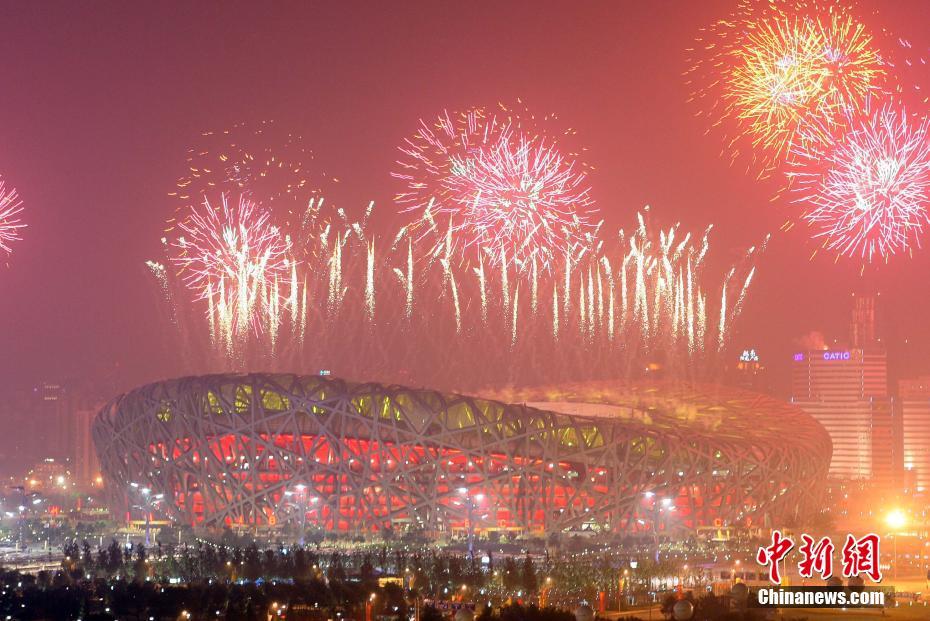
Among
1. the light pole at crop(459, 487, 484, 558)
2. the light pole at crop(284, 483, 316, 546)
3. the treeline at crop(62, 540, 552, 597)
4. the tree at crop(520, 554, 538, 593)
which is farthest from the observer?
the light pole at crop(284, 483, 316, 546)

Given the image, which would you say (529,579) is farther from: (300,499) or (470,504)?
(300,499)

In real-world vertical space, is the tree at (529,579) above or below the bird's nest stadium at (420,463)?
below

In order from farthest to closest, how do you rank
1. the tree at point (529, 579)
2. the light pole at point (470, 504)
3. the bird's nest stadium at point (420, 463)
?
the bird's nest stadium at point (420, 463) → the light pole at point (470, 504) → the tree at point (529, 579)

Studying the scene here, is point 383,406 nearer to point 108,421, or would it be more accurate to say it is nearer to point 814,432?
point 108,421

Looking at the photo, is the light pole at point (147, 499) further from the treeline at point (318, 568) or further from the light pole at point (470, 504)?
the light pole at point (470, 504)

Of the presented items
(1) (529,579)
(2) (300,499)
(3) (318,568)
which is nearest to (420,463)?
(2) (300,499)

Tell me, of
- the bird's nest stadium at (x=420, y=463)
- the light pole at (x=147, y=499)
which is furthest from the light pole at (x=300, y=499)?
the light pole at (x=147, y=499)

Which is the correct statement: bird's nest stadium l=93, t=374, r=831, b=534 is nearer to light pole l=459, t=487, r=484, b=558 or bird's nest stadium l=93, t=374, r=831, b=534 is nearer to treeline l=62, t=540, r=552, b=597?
light pole l=459, t=487, r=484, b=558

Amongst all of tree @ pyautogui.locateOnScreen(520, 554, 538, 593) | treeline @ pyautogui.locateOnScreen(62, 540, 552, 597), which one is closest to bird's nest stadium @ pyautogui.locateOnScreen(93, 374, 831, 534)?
treeline @ pyautogui.locateOnScreen(62, 540, 552, 597)
